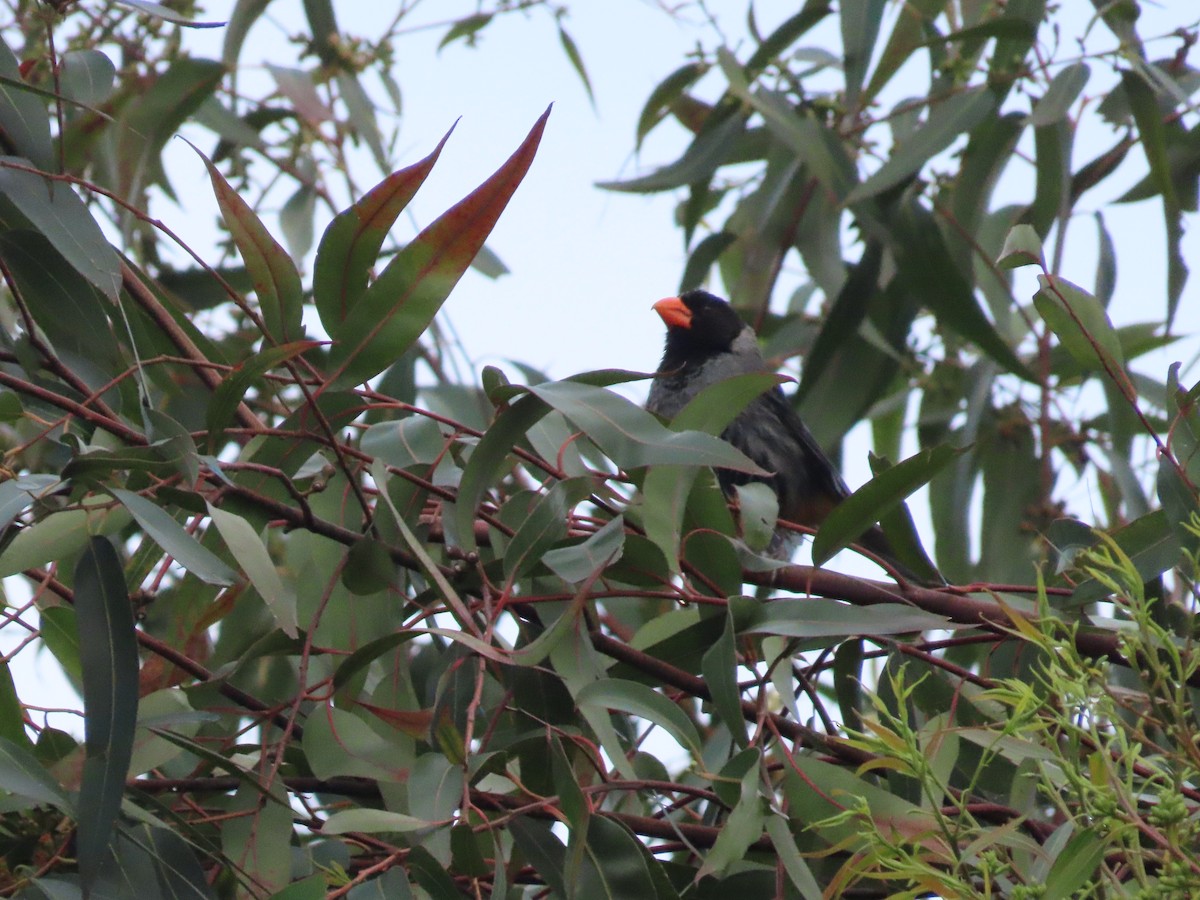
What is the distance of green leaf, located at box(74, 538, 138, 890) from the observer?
1247mm

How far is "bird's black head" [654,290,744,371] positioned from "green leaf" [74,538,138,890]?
2.89 metres

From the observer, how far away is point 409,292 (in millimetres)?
1429

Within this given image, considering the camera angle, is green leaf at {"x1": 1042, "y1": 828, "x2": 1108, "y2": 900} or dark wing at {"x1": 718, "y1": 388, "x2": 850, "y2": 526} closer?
green leaf at {"x1": 1042, "y1": 828, "x2": 1108, "y2": 900}

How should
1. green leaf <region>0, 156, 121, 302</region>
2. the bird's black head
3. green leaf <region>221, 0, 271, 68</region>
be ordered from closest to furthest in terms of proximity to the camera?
1. green leaf <region>0, 156, 121, 302</region>
2. green leaf <region>221, 0, 271, 68</region>
3. the bird's black head

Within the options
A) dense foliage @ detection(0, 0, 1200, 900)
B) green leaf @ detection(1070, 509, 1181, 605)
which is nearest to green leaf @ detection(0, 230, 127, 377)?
dense foliage @ detection(0, 0, 1200, 900)

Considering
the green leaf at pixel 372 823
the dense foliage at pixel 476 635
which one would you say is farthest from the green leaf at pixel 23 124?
the green leaf at pixel 372 823

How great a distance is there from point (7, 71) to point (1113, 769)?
147 cm

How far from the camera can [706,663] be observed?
4.60ft

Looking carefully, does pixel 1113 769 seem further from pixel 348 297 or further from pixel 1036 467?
pixel 1036 467

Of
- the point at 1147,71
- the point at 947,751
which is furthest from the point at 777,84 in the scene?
the point at 947,751

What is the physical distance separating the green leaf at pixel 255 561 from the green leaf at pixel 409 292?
198mm

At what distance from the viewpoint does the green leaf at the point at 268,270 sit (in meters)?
1.38

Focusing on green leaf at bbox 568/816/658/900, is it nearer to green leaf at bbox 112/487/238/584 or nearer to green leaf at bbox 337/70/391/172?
green leaf at bbox 112/487/238/584

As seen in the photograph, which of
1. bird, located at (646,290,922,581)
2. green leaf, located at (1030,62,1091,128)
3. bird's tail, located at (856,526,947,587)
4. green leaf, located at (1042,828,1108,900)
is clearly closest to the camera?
green leaf, located at (1042,828,1108,900)
